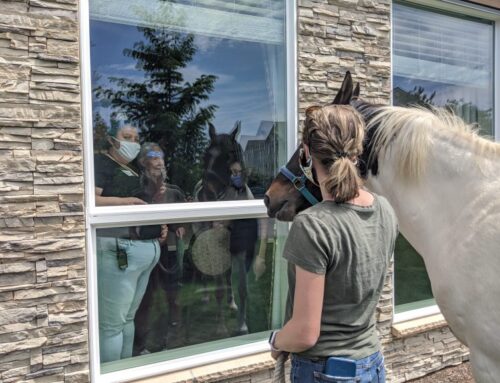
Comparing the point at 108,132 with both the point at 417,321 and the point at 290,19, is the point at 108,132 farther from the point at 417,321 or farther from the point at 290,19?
the point at 417,321

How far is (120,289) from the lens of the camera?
8.87ft

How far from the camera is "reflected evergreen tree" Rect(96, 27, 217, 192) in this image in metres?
2.78

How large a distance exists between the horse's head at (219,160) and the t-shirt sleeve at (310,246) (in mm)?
1748

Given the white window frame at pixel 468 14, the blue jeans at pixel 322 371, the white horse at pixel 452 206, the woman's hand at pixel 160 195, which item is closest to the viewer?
the blue jeans at pixel 322 371

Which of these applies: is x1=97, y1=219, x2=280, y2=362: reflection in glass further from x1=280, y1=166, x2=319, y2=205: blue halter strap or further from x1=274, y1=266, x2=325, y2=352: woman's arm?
x1=274, y1=266, x2=325, y2=352: woman's arm

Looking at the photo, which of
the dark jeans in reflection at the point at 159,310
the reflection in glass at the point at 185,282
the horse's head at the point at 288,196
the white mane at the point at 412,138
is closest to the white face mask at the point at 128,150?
the reflection in glass at the point at 185,282

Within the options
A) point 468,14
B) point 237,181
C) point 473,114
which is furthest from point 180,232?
point 468,14

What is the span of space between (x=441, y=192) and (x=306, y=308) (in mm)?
1098

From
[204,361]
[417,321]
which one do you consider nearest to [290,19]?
[204,361]

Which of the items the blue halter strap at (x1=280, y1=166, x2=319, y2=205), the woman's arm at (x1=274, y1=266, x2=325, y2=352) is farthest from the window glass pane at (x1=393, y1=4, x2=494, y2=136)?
the woman's arm at (x1=274, y1=266, x2=325, y2=352)

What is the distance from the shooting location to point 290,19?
3229 mm

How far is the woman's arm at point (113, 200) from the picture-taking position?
259 centimetres

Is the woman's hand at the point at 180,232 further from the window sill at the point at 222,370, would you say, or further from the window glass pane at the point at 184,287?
the window sill at the point at 222,370

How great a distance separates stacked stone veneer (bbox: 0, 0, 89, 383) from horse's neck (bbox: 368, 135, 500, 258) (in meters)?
1.66
